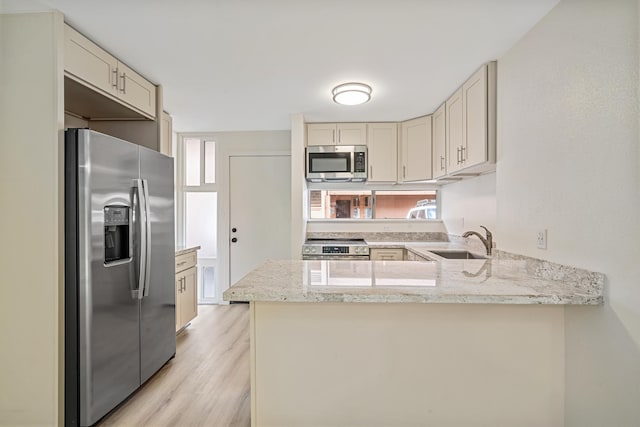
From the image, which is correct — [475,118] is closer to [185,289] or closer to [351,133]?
[351,133]

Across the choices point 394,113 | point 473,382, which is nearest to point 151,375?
point 473,382

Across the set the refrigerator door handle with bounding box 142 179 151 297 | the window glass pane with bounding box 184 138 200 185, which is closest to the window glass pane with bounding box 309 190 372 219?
the window glass pane with bounding box 184 138 200 185

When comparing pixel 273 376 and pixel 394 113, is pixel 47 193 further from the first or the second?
pixel 394 113

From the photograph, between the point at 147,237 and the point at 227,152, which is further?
the point at 227,152

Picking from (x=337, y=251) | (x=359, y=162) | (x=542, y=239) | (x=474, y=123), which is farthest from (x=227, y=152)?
(x=542, y=239)

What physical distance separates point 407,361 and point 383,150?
8.87 feet

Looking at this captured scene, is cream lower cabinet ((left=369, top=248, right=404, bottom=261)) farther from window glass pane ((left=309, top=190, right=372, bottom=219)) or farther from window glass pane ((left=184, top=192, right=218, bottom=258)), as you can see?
window glass pane ((left=184, top=192, right=218, bottom=258))

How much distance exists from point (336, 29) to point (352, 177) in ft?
6.41

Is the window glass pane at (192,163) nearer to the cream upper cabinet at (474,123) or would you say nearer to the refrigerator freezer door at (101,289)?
the refrigerator freezer door at (101,289)

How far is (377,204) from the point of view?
13.6ft

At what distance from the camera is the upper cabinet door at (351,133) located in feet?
12.0

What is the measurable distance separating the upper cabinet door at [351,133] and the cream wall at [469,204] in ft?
3.96

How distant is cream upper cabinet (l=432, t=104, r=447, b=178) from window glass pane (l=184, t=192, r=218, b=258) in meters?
2.86

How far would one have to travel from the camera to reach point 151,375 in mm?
2205
